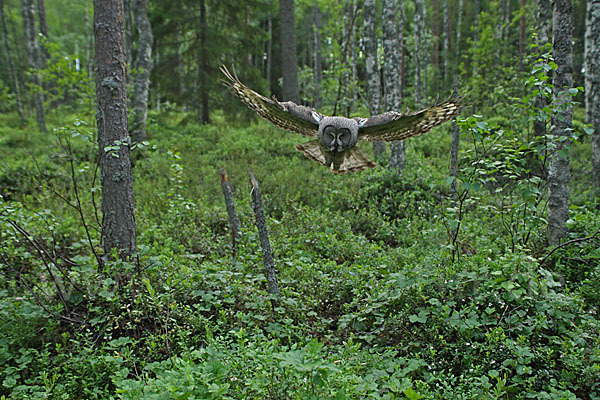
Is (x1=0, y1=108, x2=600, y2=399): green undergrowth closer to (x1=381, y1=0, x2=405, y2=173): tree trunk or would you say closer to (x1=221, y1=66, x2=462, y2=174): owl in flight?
(x1=221, y1=66, x2=462, y2=174): owl in flight

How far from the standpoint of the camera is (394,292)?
444 centimetres

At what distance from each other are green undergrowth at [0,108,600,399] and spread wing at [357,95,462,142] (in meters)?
0.79

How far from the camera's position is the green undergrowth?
321cm

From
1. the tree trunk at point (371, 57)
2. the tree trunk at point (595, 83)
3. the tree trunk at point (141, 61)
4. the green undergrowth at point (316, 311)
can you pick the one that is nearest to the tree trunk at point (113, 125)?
the green undergrowth at point (316, 311)

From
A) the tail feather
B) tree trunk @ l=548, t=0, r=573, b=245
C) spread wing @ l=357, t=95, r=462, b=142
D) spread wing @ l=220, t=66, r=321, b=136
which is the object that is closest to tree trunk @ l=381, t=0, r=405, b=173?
tree trunk @ l=548, t=0, r=573, b=245

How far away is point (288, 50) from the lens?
1692cm

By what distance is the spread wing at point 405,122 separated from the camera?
3.53m

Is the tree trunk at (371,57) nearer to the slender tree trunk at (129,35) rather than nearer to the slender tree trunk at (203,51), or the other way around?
the slender tree trunk at (203,51)

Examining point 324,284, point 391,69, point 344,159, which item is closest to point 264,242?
point 324,284

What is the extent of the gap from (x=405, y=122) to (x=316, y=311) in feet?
8.23

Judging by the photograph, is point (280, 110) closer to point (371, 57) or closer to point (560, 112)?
point (560, 112)

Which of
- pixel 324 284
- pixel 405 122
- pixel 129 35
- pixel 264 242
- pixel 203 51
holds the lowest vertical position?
pixel 324 284

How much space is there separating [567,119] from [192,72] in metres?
13.3

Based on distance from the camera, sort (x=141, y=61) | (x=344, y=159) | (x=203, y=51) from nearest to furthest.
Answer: (x=344, y=159), (x=141, y=61), (x=203, y=51)
